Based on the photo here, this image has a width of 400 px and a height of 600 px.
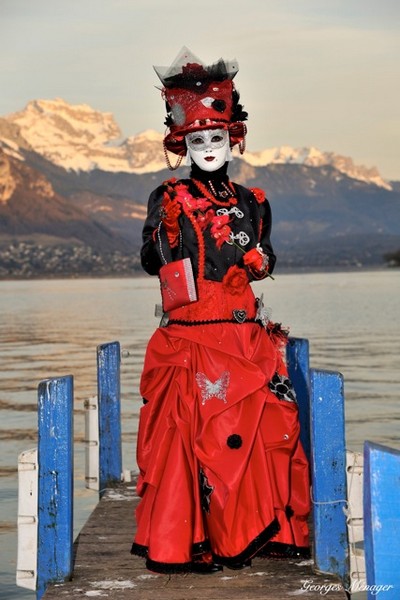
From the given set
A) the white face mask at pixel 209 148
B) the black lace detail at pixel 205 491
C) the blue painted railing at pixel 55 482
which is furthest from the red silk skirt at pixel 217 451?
the white face mask at pixel 209 148

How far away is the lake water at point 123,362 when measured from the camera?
49.3 feet

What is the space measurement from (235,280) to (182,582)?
1583 millimetres

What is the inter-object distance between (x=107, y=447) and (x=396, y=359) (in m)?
24.4

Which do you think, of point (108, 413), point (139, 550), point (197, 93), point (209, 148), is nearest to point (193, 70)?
point (197, 93)

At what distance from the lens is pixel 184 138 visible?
22.8 ft

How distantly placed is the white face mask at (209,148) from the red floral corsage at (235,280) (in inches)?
24.8

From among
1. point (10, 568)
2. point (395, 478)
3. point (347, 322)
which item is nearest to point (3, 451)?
point (10, 568)

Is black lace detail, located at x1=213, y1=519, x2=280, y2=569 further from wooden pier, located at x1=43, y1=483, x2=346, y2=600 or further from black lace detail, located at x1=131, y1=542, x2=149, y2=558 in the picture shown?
black lace detail, located at x1=131, y1=542, x2=149, y2=558

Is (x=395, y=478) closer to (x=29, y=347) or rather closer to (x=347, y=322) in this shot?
(x=29, y=347)

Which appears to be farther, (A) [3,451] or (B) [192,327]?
(A) [3,451]

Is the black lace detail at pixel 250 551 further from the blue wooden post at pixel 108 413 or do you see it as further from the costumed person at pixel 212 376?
the blue wooden post at pixel 108 413

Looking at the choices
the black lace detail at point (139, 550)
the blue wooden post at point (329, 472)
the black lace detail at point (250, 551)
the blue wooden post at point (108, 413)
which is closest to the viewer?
the blue wooden post at point (329, 472)

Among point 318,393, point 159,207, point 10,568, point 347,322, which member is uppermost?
point 347,322

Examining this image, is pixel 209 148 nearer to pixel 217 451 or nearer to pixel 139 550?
pixel 217 451
